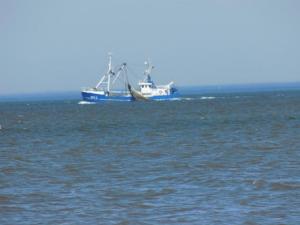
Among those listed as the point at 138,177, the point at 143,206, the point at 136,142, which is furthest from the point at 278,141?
the point at 143,206

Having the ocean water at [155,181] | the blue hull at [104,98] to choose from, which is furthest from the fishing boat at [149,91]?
the ocean water at [155,181]

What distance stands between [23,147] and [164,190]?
66.6 feet

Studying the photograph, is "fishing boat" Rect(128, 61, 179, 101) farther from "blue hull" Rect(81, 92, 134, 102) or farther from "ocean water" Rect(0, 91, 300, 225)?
"ocean water" Rect(0, 91, 300, 225)

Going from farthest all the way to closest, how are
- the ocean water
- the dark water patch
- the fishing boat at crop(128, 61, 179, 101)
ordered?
the fishing boat at crop(128, 61, 179, 101) → the dark water patch → the ocean water

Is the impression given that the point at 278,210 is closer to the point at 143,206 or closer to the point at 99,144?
the point at 143,206

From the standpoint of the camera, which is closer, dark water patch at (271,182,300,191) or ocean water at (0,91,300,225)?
ocean water at (0,91,300,225)

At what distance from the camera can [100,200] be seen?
67.6 ft

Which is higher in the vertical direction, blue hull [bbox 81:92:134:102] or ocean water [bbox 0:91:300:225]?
ocean water [bbox 0:91:300:225]

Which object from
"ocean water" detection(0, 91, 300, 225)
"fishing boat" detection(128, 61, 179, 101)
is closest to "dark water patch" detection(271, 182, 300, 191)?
"ocean water" detection(0, 91, 300, 225)

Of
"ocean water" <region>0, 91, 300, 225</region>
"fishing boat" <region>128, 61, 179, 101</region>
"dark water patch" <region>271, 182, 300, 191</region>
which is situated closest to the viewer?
"ocean water" <region>0, 91, 300, 225</region>

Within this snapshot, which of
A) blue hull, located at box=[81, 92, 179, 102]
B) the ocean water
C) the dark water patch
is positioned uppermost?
the dark water patch

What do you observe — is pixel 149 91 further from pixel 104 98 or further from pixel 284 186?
pixel 284 186

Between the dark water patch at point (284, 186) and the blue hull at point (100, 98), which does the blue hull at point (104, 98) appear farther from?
the dark water patch at point (284, 186)

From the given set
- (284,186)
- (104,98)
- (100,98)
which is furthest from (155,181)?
(100,98)
